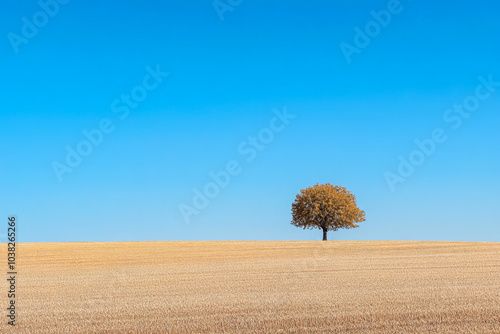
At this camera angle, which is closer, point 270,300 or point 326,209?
point 270,300

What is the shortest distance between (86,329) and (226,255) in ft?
101

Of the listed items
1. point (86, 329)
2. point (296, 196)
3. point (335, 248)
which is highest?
point (296, 196)

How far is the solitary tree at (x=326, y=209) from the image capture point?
65.6 metres

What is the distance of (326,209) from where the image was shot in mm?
65812

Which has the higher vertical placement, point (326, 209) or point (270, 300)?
point (326, 209)

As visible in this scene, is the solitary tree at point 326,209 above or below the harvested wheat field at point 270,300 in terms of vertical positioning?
above

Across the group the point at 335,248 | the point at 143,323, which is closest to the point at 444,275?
the point at 143,323

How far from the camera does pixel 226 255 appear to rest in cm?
4306

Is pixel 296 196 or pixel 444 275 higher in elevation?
pixel 296 196

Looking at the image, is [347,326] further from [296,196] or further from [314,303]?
[296,196]

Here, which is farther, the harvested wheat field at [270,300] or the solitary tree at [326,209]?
the solitary tree at [326,209]

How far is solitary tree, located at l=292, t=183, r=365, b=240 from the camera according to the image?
65.6 metres

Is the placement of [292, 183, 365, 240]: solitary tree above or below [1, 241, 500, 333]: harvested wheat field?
above

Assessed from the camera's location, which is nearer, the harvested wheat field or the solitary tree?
the harvested wheat field
